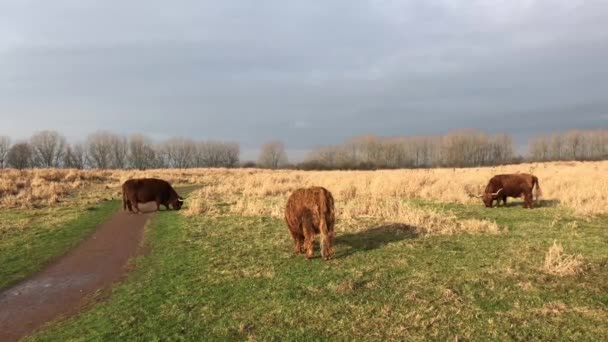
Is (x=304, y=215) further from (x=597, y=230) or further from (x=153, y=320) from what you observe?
(x=597, y=230)

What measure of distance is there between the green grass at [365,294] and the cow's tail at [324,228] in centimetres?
25

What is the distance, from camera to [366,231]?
12070 mm

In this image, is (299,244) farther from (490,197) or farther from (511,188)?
(511,188)

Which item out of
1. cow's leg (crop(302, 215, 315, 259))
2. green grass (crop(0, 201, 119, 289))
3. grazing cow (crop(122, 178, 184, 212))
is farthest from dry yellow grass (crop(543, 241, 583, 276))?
grazing cow (crop(122, 178, 184, 212))

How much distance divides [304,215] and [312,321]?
347cm

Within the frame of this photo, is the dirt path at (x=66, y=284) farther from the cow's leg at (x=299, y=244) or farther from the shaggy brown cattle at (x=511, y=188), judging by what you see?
the shaggy brown cattle at (x=511, y=188)

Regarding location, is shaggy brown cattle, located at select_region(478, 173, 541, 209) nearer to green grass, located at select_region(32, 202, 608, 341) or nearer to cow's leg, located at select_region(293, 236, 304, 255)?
green grass, located at select_region(32, 202, 608, 341)

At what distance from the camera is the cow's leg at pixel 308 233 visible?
9312mm

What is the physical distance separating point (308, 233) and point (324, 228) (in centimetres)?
49

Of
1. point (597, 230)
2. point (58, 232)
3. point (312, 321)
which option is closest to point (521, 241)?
point (597, 230)

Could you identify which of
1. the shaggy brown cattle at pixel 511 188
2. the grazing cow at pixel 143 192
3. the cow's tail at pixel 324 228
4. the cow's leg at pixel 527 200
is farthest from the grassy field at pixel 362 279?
the grazing cow at pixel 143 192

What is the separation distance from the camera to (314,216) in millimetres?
9203

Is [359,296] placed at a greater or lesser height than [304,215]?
lesser

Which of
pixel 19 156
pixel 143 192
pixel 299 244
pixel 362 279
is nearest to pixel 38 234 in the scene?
pixel 143 192
